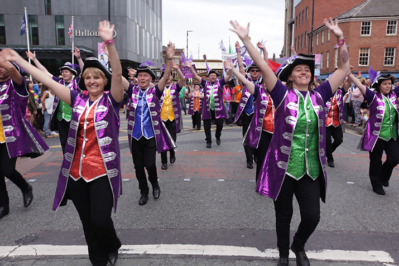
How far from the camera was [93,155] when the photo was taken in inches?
108

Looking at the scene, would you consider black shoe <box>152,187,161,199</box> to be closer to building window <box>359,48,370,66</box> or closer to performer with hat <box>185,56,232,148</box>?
performer with hat <box>185,56,232,148</box>

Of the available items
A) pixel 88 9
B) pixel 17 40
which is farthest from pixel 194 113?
pixel 17 40

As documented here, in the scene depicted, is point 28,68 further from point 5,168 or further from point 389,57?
point 389,57

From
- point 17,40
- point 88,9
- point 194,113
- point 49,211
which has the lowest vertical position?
point 49,211

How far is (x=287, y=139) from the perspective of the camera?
277 cm

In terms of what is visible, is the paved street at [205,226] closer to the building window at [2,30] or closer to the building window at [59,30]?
the building window at [59,30]

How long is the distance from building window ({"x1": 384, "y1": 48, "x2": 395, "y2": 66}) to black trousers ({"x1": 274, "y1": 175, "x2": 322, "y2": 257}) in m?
35.9

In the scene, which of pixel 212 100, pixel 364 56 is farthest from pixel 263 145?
pixel 364 56

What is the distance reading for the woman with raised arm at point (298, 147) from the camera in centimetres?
273

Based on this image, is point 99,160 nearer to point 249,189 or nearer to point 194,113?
point 249,189

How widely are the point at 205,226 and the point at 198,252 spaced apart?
0.66 meters

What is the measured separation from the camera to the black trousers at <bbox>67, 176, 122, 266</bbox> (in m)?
2.65

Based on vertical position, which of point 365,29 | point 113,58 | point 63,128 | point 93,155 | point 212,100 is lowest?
point 63,128

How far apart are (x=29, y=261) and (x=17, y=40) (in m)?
32.3
